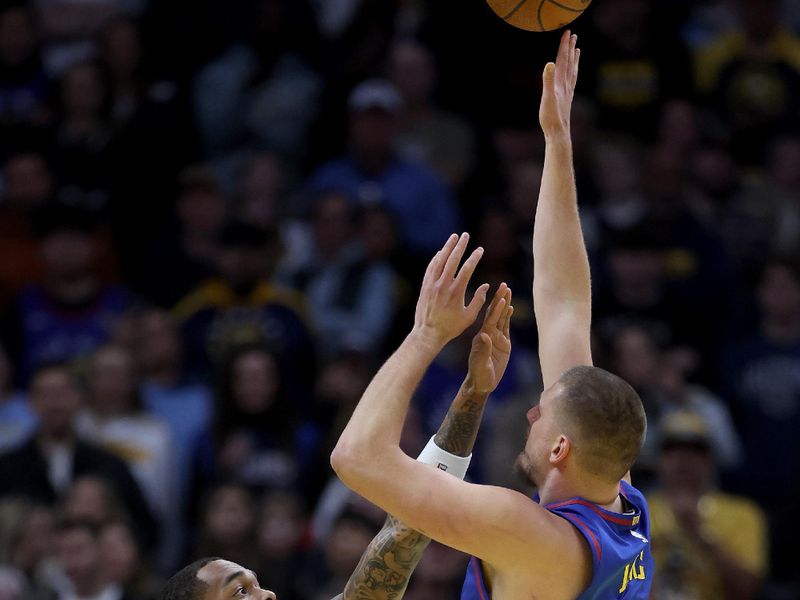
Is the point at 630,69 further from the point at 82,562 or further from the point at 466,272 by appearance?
the point at 466,272

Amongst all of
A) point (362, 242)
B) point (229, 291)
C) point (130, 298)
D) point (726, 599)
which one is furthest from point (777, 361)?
point (130, 298)

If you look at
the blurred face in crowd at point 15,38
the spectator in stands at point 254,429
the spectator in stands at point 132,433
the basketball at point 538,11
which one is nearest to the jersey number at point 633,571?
the basketball at point 538,11

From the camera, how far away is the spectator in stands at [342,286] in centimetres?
1052

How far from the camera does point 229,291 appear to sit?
1052 centimetres

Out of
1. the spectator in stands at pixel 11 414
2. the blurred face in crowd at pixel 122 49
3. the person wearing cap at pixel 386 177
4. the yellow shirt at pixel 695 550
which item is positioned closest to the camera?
the yellow shirt at pixel 695 550

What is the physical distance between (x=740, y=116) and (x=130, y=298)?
4870 mm

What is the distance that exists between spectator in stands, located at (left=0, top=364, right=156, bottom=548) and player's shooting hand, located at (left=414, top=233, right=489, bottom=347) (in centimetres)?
527

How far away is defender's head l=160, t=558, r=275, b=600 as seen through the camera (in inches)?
186

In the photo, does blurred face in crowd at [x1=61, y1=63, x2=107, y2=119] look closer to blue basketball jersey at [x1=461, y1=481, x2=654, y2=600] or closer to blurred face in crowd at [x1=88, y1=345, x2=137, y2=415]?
blurred face in crowd at [x1=88, y1=345, x2=137, y2=415]

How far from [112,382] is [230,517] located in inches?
49.4

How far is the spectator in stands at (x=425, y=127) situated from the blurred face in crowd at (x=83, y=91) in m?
2.24

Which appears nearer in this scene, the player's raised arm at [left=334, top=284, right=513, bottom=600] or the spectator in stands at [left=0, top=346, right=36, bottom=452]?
the player's raised arm at [left=334, top=284, right=513, bottom=600]

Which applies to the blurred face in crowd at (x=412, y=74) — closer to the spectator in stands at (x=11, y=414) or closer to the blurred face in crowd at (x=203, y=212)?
the blurred face in crowd at (x=203, y=212)

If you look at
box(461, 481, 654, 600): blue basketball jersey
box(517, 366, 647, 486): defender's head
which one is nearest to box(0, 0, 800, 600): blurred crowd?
box(461, 481, 654, 600): blue basketball jersey
